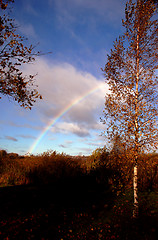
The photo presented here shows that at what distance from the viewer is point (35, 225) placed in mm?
6293

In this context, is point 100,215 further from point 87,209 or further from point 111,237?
point 111,237

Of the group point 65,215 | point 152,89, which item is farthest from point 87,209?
point 152,89

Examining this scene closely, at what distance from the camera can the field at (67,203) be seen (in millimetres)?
5969

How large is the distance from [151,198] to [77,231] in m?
4.80

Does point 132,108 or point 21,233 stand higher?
point 132,108

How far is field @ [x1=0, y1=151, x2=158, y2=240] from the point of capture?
597 cm

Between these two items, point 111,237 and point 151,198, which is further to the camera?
point 151,198

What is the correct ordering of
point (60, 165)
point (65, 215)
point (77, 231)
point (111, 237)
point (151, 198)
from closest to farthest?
1. point (111, 237)
2. point (77, 231)
3. point (65, 215)
4. point (151, 198)
5. point (60, 165)

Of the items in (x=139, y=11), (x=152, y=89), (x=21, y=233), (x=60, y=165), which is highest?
(x=139, y=11)

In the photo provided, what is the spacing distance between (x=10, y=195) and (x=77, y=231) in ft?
12.6

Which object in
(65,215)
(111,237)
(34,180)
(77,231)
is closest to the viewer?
(111,237)

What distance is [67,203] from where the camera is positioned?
8.45 m

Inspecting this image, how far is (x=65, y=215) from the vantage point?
7.23 metres

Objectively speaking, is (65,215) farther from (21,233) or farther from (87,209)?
(21,233)
